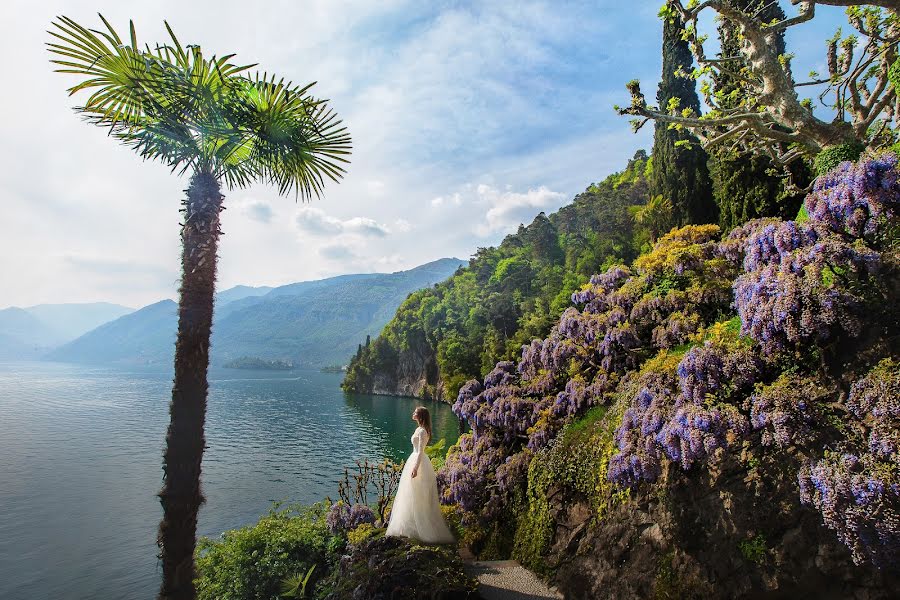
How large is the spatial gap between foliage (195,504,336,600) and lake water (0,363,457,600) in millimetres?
8134

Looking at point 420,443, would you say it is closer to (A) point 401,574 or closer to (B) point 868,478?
(A) point 401,574

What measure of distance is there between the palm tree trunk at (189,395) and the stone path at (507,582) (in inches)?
156

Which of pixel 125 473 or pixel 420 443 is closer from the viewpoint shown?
pixel 420 443

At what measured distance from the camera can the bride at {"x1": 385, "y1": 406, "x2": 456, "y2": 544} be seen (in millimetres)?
8219

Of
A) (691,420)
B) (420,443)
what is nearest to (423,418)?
(420,443)

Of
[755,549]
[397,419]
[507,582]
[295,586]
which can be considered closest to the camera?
[755,549]

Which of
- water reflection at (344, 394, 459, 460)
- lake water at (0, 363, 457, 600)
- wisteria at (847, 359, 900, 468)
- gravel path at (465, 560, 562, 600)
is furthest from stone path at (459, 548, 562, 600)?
water reflection at (344, 394, 459, 460)

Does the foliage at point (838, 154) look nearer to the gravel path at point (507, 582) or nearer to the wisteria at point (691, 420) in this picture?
the wisteria at point (691, 420)

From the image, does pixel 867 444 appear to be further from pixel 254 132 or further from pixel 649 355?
pixel 254 132

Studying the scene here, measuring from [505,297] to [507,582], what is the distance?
2197 inches

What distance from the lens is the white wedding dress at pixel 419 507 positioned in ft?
26.9

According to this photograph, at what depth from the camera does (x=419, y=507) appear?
27.2 feet

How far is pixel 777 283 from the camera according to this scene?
6.57 meters

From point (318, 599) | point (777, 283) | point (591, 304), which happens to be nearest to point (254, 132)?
point (318, 599)
